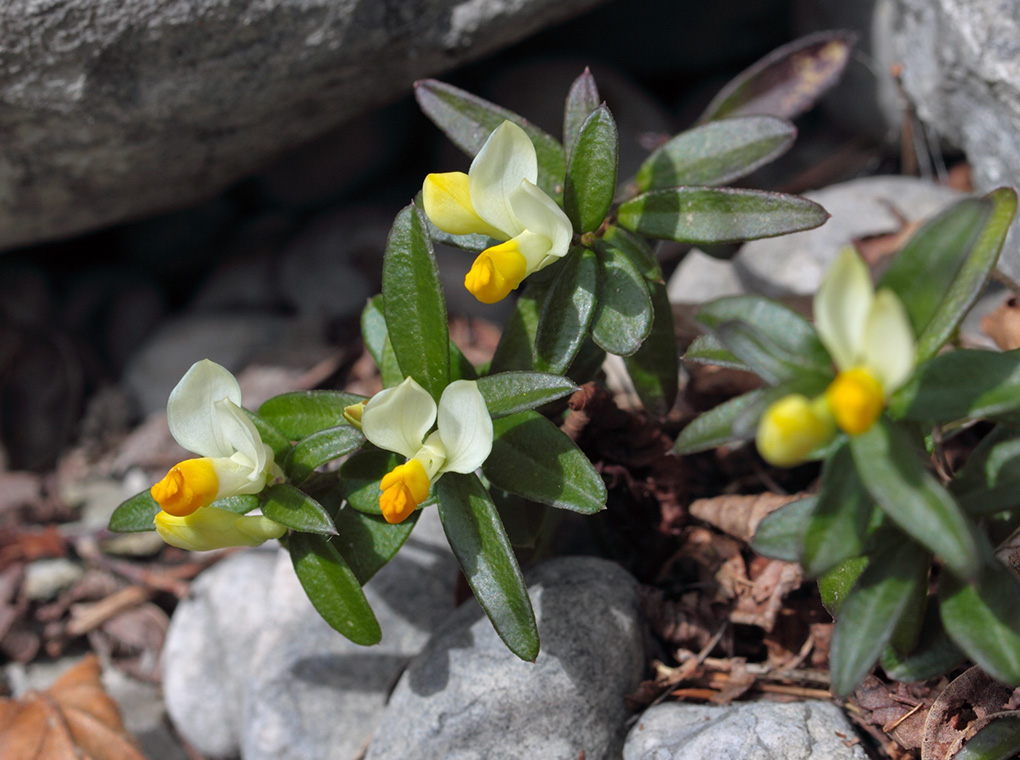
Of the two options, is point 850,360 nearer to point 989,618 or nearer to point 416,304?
point 989,618

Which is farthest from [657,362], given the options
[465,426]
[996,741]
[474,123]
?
[996,741]

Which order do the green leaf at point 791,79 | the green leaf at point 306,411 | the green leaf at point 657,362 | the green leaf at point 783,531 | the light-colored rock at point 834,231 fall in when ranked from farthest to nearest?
1. the light-colored rock at point 834,231
2. the green leaf at point 791,79
3. the green leaf at point 657,362
4. the green leaf at point 306,411
5. the green leaf at point 783,531

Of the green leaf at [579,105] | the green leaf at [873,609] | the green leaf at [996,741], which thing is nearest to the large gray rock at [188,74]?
the green leaf at [579,105]

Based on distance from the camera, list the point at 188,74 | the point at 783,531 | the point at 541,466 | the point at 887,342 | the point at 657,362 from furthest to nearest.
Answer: the point at 188,74 < the point at 657,362 < the point at 541,466 < the point at 783,531 < the point at 887,342

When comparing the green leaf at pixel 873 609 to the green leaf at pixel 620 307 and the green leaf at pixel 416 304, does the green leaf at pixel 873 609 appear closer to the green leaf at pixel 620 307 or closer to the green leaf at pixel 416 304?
the green leaf at pixel 620 307

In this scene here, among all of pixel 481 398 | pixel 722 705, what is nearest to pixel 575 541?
pixel 722 705

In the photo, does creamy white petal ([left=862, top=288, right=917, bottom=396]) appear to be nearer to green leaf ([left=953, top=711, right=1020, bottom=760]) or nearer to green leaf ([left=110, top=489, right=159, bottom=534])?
green leaf ([left=953, top=711, right=1020, bottom=760])

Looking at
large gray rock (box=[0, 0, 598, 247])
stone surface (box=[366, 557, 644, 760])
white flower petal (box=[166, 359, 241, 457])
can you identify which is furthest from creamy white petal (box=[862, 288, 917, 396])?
large gray rock (box=[0, 0, 598, 247])
